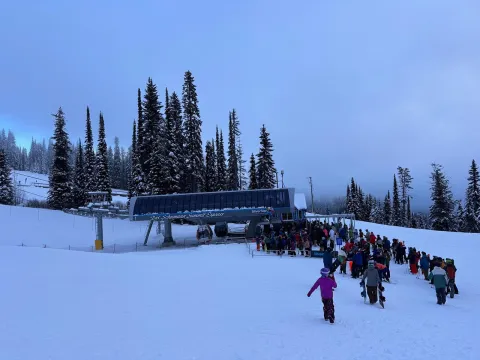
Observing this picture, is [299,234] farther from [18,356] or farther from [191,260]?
[18,356]

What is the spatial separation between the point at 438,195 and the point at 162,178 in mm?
40407

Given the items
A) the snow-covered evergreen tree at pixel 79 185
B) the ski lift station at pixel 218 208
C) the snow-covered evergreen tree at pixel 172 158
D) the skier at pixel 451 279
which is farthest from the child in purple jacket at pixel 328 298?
the snow-covered evergreen tree at pixel 79 185

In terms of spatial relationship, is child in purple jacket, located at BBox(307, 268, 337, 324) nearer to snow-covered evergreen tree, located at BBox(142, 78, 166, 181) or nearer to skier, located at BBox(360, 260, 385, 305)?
skier, located at BBox(360, 260, 385, 305)

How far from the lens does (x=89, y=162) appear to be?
63.0 metres

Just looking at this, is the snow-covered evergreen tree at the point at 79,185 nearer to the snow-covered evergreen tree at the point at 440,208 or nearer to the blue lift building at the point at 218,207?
the blue lift building at the point at 218,207

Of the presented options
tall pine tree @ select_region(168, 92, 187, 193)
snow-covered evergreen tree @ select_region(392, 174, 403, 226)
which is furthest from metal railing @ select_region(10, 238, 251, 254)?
snow-covered evergreen tree @ select_region(392, 174, 403, 226)

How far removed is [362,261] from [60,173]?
46.0 meters

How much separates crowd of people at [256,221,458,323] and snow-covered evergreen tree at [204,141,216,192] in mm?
33021

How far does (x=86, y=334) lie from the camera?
8305 millimetres

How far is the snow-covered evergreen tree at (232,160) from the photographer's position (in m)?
61.3

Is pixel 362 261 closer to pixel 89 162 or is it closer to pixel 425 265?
pixel 425 265

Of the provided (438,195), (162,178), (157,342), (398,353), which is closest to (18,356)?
(157,342)

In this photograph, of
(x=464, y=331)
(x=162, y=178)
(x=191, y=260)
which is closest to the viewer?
(x=464, y=331)

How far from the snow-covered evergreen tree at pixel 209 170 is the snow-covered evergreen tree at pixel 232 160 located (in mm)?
2993
